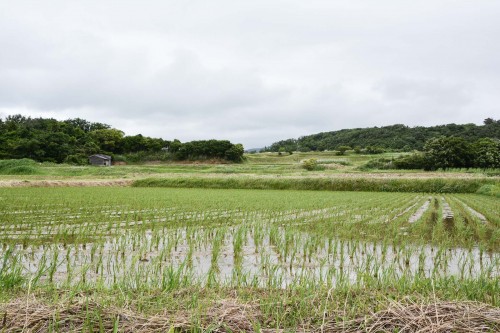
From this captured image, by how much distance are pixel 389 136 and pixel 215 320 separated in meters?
77.9

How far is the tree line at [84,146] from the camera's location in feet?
151

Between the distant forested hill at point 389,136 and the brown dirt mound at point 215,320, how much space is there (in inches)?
2460

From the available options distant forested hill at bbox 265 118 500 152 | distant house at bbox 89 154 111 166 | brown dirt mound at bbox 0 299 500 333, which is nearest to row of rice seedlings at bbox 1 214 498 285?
brown dirt mound at bbox 0 299 500 333

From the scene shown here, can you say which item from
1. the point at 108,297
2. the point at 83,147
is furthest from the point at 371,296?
the point at 83,147

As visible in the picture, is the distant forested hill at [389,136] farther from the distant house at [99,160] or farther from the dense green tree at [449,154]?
the distant house at [99,160]

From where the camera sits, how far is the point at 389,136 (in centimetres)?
7488

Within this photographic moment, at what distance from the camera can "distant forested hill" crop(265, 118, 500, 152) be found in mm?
63013

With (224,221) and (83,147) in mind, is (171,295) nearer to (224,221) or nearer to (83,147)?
(224,221)

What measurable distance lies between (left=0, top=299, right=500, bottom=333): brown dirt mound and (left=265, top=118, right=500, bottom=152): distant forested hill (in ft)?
205

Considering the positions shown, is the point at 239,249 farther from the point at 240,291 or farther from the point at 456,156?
the point at 456,156

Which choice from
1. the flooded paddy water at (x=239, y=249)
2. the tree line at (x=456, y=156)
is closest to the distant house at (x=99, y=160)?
the tree line at (x=456, y=156)

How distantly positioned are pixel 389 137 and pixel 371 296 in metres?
76.2

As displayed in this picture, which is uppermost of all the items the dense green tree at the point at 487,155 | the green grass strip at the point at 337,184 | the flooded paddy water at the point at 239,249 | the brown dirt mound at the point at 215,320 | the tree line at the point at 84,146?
the tree line at the point at 84,146

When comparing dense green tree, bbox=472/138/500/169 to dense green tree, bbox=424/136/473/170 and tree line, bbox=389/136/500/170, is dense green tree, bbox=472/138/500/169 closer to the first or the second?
tree line, bbox=389/136/500/170
